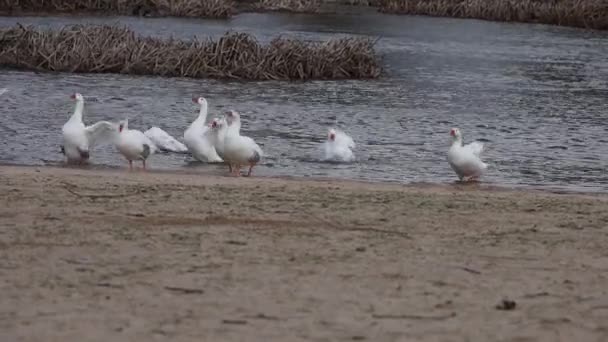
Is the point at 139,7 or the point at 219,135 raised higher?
the point at 219,135

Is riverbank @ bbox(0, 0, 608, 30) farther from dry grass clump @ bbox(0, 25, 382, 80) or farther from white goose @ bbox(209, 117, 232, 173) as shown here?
white goose @ bbox(209, 117, 232, 173)

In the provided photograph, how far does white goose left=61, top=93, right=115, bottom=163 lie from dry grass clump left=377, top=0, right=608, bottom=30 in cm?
3242

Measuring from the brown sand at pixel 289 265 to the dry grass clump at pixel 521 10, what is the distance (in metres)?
34.9

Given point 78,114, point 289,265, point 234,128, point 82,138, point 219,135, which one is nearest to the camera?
point 289,265

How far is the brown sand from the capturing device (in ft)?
20.7

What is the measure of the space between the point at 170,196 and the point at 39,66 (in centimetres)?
1616

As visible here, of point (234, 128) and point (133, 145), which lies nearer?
point (133, 145)

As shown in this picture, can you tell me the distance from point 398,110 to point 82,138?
29.7 ft

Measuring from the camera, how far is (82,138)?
48.5 feet

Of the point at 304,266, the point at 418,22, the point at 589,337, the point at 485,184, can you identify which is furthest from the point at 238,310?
the point at 418,22

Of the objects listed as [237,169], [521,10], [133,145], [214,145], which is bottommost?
[521,10]

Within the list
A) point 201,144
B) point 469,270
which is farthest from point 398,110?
point 469,270

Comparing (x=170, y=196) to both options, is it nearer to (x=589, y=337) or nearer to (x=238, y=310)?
(x=238, y=310)

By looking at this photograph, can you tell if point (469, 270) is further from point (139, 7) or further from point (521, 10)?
point (521, 10)
